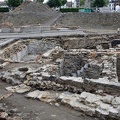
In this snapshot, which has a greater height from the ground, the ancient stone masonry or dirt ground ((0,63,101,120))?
the ancient stone masonry

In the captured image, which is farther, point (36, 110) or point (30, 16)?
point (30, 16)

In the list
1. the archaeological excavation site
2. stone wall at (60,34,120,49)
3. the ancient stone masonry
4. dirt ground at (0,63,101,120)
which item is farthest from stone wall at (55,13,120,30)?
dirt ground at (0,63,101,120)

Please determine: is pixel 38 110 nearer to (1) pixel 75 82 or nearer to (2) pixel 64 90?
(2) pixel 64 90

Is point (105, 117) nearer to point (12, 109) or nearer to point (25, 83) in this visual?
point (12, 109)

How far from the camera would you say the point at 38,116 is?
27.2ft

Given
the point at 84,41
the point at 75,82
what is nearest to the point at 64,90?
the point at 75,82

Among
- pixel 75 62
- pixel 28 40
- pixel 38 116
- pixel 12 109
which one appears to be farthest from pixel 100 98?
pixel 28 40

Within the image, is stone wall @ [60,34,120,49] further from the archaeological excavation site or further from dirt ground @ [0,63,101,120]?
dirt ground @ [0,63,101,120]

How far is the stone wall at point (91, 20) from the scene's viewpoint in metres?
35.5

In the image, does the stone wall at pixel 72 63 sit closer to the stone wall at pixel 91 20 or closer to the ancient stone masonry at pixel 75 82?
the ancient stone masonry at pixel 75 82

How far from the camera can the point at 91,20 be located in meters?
37.3

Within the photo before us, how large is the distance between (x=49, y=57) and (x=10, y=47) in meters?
3.71

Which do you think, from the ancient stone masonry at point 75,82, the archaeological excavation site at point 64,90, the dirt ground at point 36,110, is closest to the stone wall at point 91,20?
the ancient stone masonry at point 75,82

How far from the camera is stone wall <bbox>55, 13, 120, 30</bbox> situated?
35531 millimetres
